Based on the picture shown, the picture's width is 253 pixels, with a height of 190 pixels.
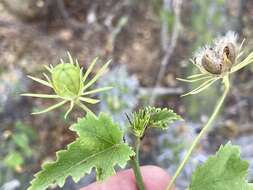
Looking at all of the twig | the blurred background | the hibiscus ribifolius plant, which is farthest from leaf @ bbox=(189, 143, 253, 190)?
the twig

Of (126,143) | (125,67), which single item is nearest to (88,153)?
(126,143)

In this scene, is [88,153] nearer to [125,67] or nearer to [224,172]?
[224,172]

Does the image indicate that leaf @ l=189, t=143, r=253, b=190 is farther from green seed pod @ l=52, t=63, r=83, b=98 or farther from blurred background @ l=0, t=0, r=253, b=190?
blurred background @ l=0, t=0, r=253, b=190

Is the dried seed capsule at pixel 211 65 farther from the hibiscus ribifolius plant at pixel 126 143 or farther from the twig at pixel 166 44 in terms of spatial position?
the twig at pixel 166 44

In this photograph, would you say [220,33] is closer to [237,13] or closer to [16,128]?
[237,13]

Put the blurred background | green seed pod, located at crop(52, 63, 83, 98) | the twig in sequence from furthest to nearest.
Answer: the twig
the blurred background
green seed pod, located at crop(52, 63, 83, 98)
